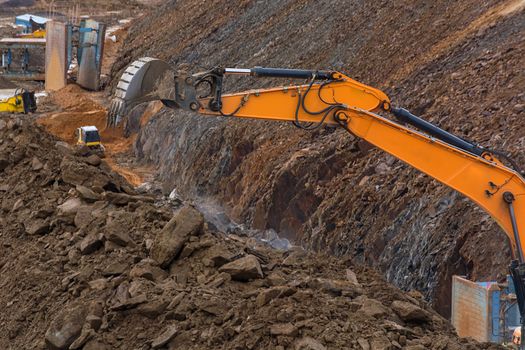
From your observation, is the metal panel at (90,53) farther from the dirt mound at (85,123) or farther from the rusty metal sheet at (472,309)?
the rusty metal sheet at (472,309)

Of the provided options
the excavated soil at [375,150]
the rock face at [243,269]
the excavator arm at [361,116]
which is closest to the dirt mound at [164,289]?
the rock face at [243,269]

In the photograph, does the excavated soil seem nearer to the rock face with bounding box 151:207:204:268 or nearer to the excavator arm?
the excavator arm

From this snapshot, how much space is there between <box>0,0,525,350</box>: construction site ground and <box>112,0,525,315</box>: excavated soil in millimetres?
38

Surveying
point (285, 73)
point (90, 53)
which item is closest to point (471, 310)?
point (285, 73)

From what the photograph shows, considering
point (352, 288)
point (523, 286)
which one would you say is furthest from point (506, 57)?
point (352, 288)

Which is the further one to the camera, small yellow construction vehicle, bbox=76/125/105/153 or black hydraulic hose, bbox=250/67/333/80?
small yellow construction vehicle, bbox=76/125/105/153

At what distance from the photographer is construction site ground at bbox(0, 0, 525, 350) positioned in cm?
764

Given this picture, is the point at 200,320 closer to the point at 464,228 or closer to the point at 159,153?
the point at 464,228

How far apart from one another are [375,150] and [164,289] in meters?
9.19

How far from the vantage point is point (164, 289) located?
8008mm

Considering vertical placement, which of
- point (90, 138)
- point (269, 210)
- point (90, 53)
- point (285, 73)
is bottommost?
point (90, 53)

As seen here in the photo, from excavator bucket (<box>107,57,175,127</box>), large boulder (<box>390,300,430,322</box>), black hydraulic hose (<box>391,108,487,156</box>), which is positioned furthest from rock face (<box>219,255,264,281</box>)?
black hydraulic hose (<box>391,108,487,156</box>)

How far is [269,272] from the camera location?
855cm

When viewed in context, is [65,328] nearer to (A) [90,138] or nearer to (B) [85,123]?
(A) [90,138]
